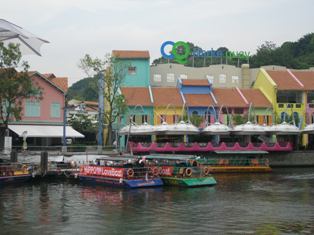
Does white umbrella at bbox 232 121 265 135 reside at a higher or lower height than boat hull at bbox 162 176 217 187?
higher

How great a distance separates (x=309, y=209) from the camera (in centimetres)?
2709

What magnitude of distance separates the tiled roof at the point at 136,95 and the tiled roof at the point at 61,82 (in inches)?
299

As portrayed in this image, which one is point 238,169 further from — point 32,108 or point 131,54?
point 131,54

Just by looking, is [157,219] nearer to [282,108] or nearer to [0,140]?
[0,140]

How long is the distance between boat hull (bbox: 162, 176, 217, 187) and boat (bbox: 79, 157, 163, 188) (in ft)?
3.50

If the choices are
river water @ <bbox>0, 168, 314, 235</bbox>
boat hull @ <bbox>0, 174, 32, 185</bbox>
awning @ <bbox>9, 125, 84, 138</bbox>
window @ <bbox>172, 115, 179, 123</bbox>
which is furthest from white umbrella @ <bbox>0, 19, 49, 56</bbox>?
window @ <bbox>172, 115, 179, 123</bbox>

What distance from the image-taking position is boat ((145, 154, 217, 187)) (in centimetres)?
3800

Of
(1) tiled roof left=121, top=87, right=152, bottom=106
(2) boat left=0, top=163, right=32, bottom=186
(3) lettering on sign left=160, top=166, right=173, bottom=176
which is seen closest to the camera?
(2) boat left=0, top=163, right=32, bottom=186

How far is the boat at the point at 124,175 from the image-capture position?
36.6m

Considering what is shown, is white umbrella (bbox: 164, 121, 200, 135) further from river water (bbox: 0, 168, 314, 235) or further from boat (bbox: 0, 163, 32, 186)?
boat (bbox: 0, 163, 32, 186)

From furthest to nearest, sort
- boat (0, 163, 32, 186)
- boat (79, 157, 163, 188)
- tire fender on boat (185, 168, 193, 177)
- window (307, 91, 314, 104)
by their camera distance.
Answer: window (307, 91, 314, 104)
tire fender on boat (185, 168, 193, 177)
boat (0, 163, 32, 186)
boat (79, 157, 163, 188)

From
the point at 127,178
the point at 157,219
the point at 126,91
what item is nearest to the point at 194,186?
the point at 127,178

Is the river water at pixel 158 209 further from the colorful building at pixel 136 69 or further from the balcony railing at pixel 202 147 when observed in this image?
the colorful building at pixel 136 69

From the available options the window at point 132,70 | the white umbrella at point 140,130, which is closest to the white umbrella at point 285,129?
the white umbrella at point 140,130
